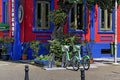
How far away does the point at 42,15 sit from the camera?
26828mm

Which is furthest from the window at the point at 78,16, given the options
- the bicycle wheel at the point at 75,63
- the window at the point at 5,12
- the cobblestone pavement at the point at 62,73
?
the bicycle wheel at the point at 75,63

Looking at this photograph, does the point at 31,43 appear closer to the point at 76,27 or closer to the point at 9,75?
the point at 76,27

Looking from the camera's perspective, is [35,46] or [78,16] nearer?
[35,46]

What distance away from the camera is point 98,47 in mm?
27641

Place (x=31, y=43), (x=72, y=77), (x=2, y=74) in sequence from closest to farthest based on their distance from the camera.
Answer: (x=72, y=77), (x=2, y=74), (x=31, y=43)

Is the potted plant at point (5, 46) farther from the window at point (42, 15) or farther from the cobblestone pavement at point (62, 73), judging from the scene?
the cobblestone pavement at point (62, 73)

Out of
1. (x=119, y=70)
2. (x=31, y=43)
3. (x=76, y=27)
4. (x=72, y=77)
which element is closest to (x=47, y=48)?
(x=31, y=43)

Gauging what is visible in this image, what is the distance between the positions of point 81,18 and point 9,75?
36.5 ft

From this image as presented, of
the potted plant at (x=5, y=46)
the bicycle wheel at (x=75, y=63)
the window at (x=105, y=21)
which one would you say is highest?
the window at (x=105, y=21)

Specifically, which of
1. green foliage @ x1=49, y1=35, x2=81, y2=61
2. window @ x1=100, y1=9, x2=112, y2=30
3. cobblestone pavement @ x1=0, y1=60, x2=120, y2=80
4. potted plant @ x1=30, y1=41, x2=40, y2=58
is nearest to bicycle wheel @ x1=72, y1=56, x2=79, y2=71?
cobblestone pavement @ x1=0, y1=60, x2=120, y2=80

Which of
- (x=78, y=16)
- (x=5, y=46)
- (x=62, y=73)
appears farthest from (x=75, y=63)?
(x=78, y=16)

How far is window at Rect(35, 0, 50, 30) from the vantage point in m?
26.6

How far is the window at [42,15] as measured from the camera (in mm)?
26578

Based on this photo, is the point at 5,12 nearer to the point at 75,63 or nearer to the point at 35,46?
the point at 35,46
